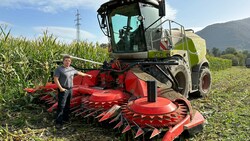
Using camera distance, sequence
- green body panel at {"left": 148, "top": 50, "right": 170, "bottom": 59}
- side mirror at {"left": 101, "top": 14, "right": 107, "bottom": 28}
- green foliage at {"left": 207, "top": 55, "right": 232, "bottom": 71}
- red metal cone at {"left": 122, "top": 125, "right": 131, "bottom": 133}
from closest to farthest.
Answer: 1. red metal cone at {"left": 122, "top": 125, "right": 131, "bottom": 133}
2. green body panel at {"left": 148, "top": 50, "right": 170, "bottom": 59}
3. side mirror at {"left": 101, "top": 14, "right": 107, "bottom": 28}
4. green foliage at {"left": 207, "top": 55, "right": 232, "bottom": 71}

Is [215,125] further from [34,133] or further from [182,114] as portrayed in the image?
[34,133]

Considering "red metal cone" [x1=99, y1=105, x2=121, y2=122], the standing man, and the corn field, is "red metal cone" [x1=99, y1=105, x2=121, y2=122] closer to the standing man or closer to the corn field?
the standing man

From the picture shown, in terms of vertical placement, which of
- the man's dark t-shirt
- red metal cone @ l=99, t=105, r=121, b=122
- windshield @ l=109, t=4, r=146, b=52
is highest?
windshield @ l=109, t=4, r=146, b=52

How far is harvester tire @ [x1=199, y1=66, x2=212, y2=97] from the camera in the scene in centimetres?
642

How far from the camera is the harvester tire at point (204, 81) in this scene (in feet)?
21.1

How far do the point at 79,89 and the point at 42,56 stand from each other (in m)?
2.23

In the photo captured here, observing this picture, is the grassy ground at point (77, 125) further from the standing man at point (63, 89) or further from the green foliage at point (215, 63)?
the green foliage at point (215, 63)

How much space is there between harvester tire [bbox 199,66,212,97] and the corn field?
305cm

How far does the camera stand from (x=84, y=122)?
3.91m

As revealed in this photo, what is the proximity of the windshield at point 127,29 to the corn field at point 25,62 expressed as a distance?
1525 mm

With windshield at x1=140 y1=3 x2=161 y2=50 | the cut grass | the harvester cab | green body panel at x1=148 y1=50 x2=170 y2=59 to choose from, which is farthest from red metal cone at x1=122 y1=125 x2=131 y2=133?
windshield at x1=140 y1=3 x2=161 y2=50

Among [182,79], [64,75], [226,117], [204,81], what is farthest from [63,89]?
[204,81]

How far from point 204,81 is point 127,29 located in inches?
116

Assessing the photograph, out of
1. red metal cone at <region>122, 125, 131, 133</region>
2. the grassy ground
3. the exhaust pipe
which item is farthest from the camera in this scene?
the grassy ground
